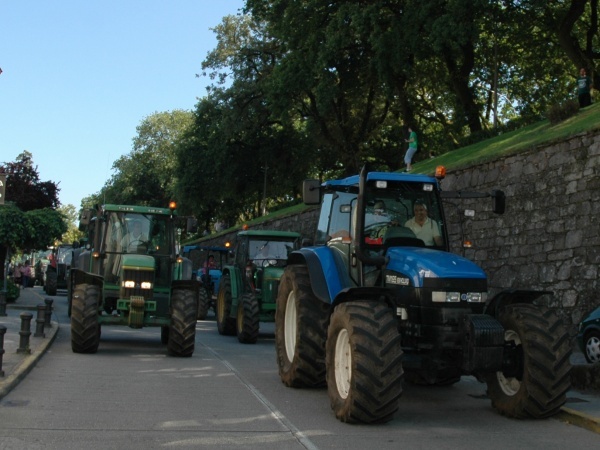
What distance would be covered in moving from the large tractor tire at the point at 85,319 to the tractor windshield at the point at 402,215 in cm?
628

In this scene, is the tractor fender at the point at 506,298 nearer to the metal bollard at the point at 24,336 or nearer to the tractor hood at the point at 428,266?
the tractor hood at the point at 428,266

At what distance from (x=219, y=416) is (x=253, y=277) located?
11051 mm

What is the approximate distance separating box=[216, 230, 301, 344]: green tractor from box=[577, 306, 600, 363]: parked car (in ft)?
23.5

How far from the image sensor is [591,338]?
13000 mm

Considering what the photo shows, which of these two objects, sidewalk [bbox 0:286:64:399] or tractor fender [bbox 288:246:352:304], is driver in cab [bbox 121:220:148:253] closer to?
sidewalk [bbox 0:286:64:399]

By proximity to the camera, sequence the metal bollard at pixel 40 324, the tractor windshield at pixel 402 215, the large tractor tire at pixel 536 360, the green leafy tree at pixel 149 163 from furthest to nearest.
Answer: the green leafy tree at pixel 149 163 < the metal bollard at pixel 40 324 < the tractor windshield at pixel 402 215 < the large tractor tire at pixel 536 360

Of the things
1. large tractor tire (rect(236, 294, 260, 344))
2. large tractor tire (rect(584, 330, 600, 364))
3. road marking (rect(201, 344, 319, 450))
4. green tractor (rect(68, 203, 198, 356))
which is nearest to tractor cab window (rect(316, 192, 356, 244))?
road marking (rect(201, 344, 319, 450))

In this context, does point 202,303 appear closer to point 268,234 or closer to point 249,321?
point 268,234

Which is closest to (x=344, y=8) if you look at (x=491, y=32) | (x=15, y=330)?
(x=491, y=32)

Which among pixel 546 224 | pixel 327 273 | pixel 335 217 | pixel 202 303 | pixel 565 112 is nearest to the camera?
pixel 327 273

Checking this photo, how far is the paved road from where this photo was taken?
7.40m

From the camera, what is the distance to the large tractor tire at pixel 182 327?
567 inches

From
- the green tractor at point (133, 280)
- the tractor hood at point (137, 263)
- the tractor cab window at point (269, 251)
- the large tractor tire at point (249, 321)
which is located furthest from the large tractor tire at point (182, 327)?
the tractor cab window at point (269, 251)

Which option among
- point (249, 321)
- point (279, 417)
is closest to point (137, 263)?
point (249, 321)
